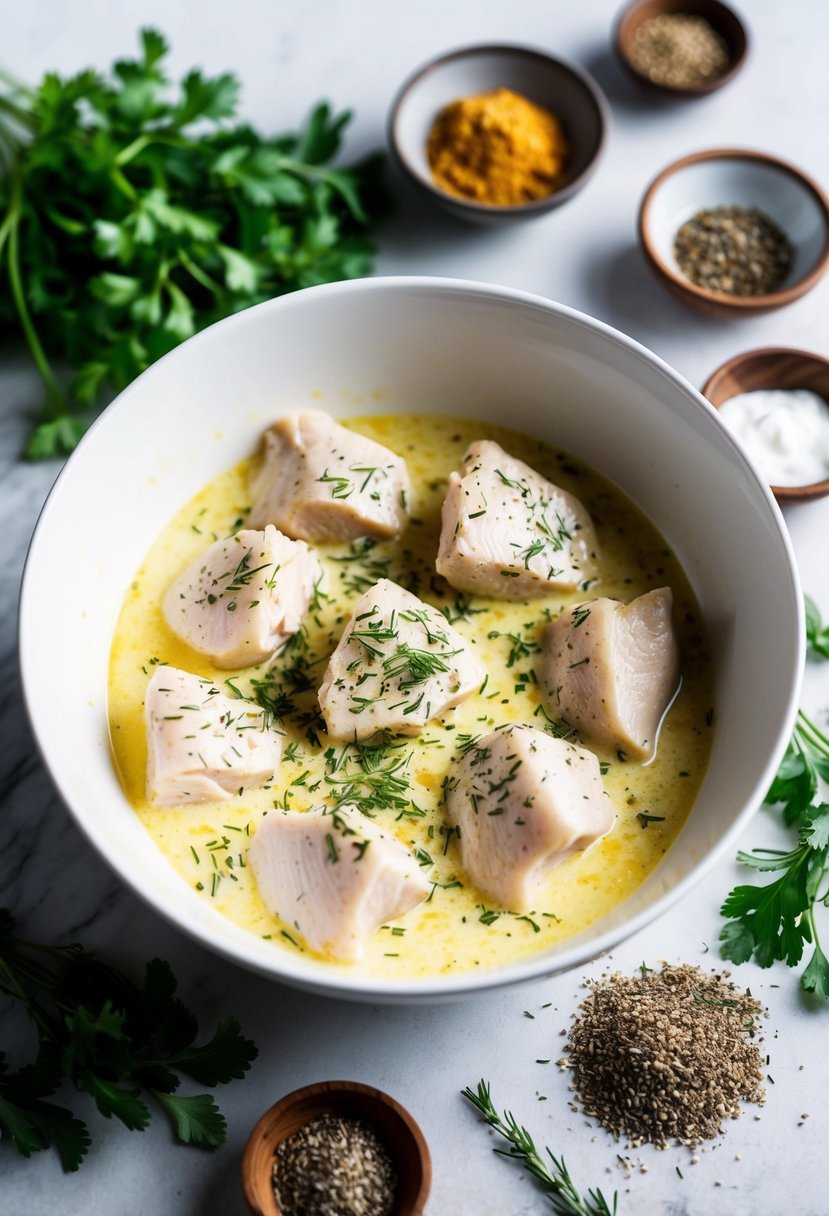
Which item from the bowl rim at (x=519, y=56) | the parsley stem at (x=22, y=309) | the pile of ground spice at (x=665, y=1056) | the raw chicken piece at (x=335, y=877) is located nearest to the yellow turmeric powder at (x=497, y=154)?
the bowl rim at (x=519, y=56)

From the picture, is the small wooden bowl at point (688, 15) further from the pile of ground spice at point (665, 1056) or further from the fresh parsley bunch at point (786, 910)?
the pile of ground spice at point (665, 1056)

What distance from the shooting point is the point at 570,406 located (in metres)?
3.69

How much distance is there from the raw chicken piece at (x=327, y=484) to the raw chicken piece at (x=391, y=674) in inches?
13.2

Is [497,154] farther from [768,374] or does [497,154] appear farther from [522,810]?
→ [522,810]

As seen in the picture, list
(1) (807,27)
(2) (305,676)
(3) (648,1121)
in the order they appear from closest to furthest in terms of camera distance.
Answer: (3) (648,1121)
(2) (305,676)
(1) (807,27)

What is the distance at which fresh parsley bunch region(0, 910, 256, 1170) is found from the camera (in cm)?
308

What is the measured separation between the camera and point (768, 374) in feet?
13.4

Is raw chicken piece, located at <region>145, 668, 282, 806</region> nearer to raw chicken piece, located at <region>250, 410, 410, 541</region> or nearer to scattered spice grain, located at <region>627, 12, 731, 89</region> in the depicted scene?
raw chicken piece, located at <region>250, 410, 410, 541</region>

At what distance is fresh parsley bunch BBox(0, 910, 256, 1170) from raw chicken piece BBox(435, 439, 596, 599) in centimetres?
138

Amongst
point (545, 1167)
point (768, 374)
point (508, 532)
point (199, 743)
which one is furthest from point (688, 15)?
point (545, 1167)

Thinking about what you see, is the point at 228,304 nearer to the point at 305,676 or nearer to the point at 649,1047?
the point at 305,676

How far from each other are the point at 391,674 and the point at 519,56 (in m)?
2.53

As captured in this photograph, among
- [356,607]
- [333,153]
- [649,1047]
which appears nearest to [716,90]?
[333,153]

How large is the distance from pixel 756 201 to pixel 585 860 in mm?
2588
